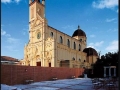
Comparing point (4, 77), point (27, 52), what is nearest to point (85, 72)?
point (27, 52)

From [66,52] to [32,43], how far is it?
28.5 ft

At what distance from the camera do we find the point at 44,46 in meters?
37.5

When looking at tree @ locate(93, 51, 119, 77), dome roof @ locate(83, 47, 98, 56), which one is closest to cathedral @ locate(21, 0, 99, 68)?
dome roof @ locate(83, 47, 98, 56)

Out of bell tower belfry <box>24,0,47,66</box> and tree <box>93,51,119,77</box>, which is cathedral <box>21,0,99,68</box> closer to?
bell tower belfry <box>24,0,47,66</box>

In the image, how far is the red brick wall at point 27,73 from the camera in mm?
14570

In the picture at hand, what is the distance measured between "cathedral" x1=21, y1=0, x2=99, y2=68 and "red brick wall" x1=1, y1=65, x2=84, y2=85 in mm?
10622

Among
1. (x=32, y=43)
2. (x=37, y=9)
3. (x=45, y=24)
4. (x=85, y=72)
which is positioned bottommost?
(x=85, y=72)

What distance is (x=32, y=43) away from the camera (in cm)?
3997

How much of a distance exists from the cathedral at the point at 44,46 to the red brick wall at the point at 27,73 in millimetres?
10622

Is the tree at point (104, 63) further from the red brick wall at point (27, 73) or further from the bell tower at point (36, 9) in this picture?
the bell tower at point (36, 9)

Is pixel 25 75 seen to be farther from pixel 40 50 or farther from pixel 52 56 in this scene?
pixel 40 50

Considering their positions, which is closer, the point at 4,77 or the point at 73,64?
the point at 4,77


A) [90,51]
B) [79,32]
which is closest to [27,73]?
[90,51]

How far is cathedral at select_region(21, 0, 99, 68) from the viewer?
118ft
